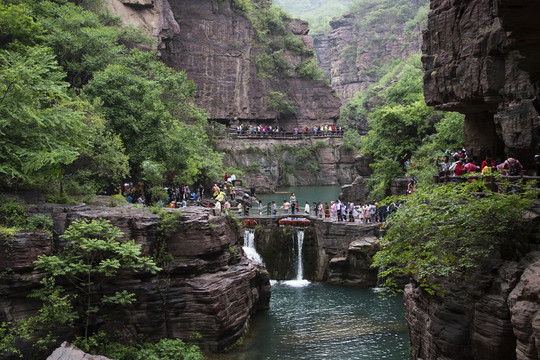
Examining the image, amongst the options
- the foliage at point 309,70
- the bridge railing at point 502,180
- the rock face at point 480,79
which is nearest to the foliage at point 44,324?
the bridge railing at point 502,180

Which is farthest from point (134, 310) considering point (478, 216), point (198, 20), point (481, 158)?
point (198, 20)

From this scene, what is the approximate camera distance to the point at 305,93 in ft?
224

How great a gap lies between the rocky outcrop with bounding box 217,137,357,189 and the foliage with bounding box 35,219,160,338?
124 feet

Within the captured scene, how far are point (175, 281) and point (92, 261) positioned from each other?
12.3 ft

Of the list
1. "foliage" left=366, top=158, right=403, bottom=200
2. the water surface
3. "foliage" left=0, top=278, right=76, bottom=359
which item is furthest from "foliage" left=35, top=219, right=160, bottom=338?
"foliage" left=366, top=158, right=403, bottom=200

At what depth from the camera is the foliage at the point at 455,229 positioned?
13.2m

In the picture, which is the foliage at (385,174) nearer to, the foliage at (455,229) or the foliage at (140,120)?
the foliage at (140,120)

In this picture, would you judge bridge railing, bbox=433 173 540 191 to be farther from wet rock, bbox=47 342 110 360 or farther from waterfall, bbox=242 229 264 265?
waterfall, bbox=242 229 264 265

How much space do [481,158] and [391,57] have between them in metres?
84.1

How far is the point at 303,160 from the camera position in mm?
59469

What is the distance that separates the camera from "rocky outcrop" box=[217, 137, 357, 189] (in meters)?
56.7

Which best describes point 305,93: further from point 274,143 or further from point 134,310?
point 134,310

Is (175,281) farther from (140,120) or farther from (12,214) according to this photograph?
(140,120)

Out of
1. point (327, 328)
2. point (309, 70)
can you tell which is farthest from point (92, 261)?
point (309, 70)
